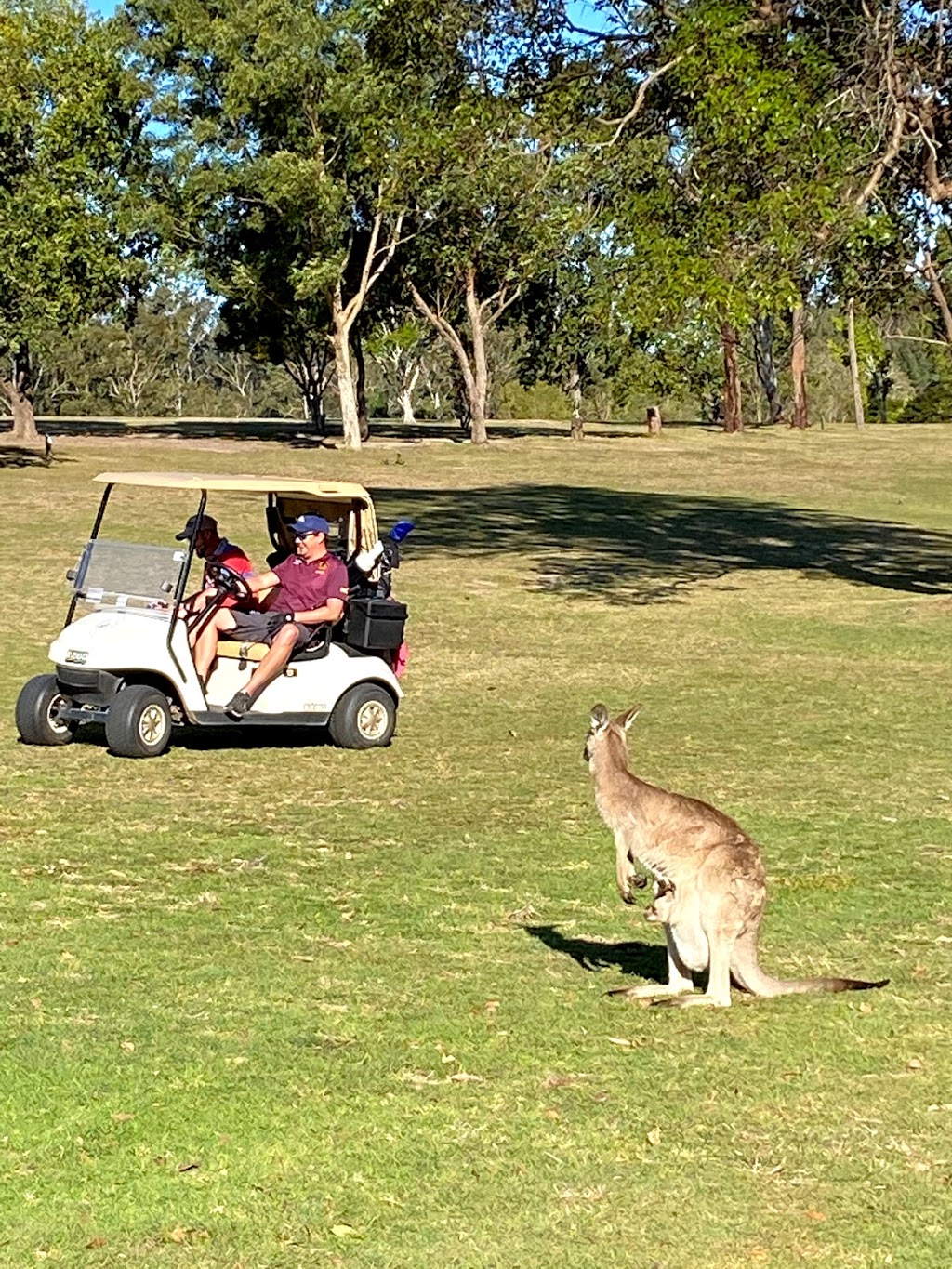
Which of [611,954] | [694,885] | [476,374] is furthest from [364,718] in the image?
[476,374]

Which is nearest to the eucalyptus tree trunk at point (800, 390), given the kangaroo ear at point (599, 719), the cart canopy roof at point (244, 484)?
the cart canopy roof at point (244, 484)

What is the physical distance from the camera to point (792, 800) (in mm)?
11289

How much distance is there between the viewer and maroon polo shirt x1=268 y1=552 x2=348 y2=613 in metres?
12.7

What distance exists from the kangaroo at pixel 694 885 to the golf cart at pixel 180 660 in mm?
5687

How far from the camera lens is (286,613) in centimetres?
1259

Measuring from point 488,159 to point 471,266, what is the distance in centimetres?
3902

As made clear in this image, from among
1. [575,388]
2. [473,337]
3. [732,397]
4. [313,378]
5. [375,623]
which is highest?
[473,337]

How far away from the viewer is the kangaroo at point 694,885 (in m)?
6.51

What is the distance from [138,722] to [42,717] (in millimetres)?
830

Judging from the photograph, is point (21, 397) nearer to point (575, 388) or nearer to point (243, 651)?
point (575, 388)

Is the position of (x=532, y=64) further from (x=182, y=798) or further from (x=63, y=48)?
(x=63, y=48)

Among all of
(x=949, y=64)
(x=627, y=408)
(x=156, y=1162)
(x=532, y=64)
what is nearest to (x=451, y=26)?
(x=532, y=64)

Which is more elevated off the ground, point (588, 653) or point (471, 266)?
point (471, 266)

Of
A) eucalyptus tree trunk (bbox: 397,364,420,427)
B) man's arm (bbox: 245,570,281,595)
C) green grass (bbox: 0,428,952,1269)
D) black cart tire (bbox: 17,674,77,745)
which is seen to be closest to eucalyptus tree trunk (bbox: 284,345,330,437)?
eucalyptus tree trunk (bbox: 397,364,420,427)
